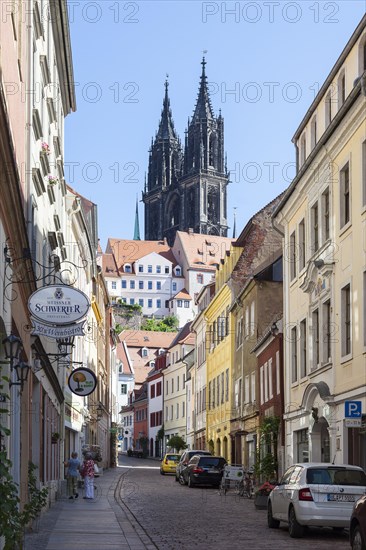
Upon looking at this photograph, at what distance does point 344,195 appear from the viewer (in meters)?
28.4

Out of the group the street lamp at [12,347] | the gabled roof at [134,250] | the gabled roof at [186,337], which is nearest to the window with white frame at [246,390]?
the street lamp at [12,347]

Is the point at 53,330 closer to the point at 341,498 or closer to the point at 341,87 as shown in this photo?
the point at 341,498

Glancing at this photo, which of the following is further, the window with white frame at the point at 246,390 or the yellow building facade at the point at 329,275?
the window with white frame at the point at 246,390

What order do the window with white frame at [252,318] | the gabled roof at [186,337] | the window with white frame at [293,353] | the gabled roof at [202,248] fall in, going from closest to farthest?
1. the window with white frame at [293,353]
2. the window with white frame at [252,318]
3. the gabled roof at [186,337]
4. the gabled roof at [202,248]

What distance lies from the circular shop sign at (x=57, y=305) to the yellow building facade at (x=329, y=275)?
7740 mm

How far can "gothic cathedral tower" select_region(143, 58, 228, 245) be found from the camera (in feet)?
611

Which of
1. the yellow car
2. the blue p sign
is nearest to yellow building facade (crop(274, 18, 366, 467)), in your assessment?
the blue p sign

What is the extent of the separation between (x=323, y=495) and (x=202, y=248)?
15614cm

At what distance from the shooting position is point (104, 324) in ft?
234

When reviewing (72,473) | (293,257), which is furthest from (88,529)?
(293,257)

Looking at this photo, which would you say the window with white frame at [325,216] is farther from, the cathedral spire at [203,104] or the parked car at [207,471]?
the cathedral spire at [203,104]

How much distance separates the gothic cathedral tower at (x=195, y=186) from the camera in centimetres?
18638

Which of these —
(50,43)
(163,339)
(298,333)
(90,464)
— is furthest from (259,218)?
(163,339)

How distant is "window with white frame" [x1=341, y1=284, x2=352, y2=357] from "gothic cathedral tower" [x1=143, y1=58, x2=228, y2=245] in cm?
15505
